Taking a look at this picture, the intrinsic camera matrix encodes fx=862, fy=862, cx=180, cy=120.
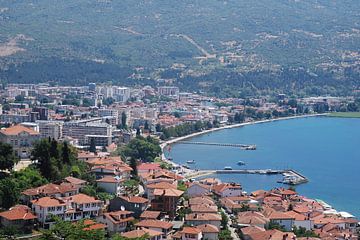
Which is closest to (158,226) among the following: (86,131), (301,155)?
(86,131)

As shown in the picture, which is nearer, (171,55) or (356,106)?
(356,106)

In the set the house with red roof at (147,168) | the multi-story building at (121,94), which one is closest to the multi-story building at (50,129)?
the house with red roof at (147,168)

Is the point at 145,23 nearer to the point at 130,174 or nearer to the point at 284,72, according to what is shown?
the point at 284,72

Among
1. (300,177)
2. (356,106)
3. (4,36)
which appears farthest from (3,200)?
(4,36)

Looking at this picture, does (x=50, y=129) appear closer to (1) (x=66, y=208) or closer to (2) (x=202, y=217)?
(2) (x=202, y=217)

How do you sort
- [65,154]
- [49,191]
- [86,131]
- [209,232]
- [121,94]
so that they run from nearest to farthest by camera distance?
[209,232] → [49,191] → [65,154] → [86,131] → [121,94]

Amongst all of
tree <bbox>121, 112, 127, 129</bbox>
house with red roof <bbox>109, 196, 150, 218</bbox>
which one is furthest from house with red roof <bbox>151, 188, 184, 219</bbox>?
tree <bbox>121, 112, 127, 129</bbox>
